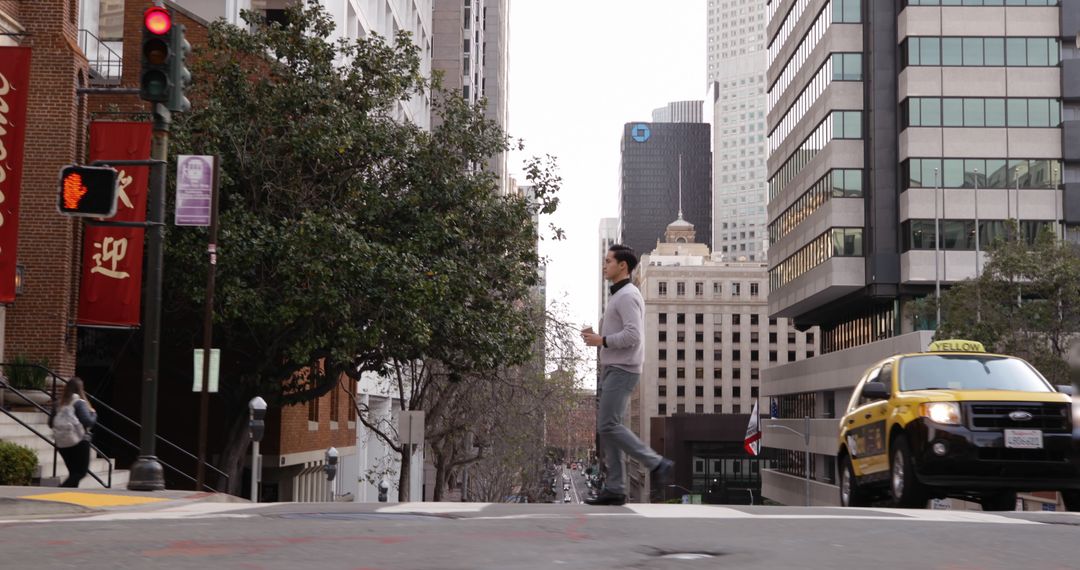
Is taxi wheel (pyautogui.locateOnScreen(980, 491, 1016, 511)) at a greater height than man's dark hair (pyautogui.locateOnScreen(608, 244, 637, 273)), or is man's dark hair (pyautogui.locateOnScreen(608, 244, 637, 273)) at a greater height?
man's dark hair (pyautogui.locateOnScreen(608, 244, 637, 273))

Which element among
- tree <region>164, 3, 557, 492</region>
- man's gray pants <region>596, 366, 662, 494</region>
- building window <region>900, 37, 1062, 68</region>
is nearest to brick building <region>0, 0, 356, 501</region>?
tree <region>164, 3, 557, 492</region>

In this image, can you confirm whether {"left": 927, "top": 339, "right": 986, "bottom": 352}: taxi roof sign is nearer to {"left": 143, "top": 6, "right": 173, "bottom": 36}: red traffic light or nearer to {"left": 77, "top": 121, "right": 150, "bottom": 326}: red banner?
{"left": 143, "top": 6, "right": 173, "bottom": 36}: red traffic light

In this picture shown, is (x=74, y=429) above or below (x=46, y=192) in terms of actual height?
below

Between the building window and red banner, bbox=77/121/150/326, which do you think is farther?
the building window

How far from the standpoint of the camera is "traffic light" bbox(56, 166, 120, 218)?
1376cm

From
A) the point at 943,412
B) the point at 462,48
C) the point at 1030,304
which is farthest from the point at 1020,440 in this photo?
the point at 462,48

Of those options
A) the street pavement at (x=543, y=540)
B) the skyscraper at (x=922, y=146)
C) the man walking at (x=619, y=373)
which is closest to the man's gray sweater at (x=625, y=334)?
the man walking at (x=619, y=373)

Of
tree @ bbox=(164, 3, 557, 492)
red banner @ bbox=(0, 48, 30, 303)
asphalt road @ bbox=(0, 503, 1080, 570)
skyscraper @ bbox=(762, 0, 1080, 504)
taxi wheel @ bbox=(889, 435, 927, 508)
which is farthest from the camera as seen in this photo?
skyscraper @ bbox=(762, 0, 1080, 504)

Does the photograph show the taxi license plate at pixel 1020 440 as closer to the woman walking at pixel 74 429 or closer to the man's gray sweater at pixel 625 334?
the man's gray sweater at pixel 625 334

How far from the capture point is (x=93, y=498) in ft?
39.1

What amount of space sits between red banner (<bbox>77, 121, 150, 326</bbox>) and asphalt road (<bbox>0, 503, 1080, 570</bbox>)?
16.0 metres

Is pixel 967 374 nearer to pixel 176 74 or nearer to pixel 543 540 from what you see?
pixel 543 540

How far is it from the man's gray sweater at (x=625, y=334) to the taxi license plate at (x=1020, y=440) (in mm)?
4083

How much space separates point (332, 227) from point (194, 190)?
4026 mm
